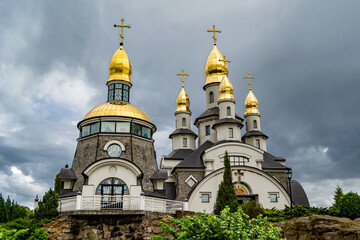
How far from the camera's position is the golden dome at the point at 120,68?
26122 mm

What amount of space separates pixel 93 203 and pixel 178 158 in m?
16.4

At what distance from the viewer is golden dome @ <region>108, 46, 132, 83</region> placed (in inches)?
1028

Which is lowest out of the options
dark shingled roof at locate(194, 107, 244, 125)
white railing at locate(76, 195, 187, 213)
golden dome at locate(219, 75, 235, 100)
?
white railing at locate(76, 195, 187, 213)

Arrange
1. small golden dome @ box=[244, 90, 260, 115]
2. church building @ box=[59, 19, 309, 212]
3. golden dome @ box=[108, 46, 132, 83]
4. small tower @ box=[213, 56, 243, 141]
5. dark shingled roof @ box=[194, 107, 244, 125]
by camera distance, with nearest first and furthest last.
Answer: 1. church building @ box=[59, 19, 309, 212]
2. golden dome @ box=[108, 46, 132, 83]
3. small tower @ box=[213, 56, 243, 141]
4. dark shingled roof @ box=[194, 107, 244, 125]
5. small golden dome @ box=[244, 90, 260, 115]

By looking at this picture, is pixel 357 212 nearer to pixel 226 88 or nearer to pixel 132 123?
pixel 132 123

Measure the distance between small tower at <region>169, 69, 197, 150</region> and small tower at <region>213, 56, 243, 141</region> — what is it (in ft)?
18.5

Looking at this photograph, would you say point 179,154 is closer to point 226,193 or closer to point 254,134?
point 254,134

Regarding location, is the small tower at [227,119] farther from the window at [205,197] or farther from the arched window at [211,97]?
the window at [205,197]

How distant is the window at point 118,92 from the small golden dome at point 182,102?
13.0 m

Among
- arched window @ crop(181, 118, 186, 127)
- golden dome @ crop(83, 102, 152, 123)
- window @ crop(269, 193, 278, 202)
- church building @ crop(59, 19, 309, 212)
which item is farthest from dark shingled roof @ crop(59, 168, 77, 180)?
arched window @ crop(181, 118, 186, 127)

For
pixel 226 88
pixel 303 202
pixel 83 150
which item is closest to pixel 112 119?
pixel 83 150

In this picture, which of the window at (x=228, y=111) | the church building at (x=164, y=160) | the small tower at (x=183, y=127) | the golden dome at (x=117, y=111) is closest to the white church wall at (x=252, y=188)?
the church building at (x=164, y=160)

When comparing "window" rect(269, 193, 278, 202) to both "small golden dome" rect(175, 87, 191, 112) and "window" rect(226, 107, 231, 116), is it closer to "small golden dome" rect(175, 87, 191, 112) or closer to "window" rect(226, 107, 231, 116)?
"window" rect(226, 107, 231, 116)

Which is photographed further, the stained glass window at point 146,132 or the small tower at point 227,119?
the small tower at point 227,119
